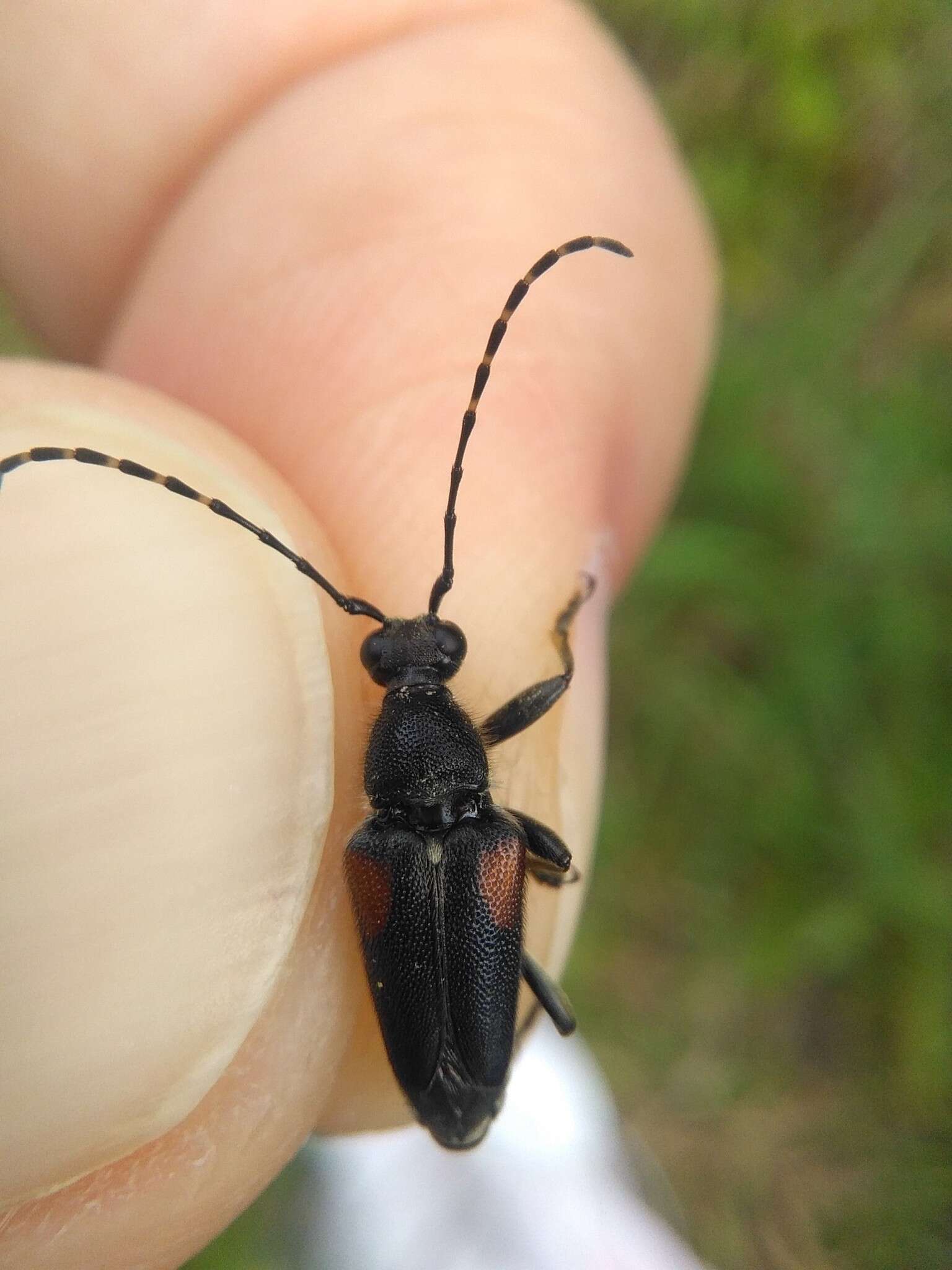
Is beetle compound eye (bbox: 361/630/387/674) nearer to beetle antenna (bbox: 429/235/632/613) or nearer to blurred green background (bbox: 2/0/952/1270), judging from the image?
beetle antenna (bbox: 429/235/632/613)

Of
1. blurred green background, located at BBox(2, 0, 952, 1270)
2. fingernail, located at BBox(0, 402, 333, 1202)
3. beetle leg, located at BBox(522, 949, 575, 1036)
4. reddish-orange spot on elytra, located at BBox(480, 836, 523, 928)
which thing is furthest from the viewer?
blurred green background, located at BBox(2, 0, 952, 1270)

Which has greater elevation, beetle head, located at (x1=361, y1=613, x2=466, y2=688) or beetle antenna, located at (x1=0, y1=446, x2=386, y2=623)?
beetle antenna, located at (x1=0, y1=446, x2=386, y2=623)

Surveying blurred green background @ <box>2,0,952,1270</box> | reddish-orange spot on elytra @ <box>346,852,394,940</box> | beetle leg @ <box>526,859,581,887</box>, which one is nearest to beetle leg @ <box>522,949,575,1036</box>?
beetle leg @ <box>526,859,581,887</box>

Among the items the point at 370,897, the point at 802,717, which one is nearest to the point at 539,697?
the point at 370,897

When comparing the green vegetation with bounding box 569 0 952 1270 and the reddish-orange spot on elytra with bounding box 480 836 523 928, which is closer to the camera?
the reddish-orange spot on elytra with bounding box 480 836 523 928

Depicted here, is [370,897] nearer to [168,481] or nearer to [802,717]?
[168,481]

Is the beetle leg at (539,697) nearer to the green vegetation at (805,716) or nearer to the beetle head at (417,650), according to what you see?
the beetle head at (417,650)
